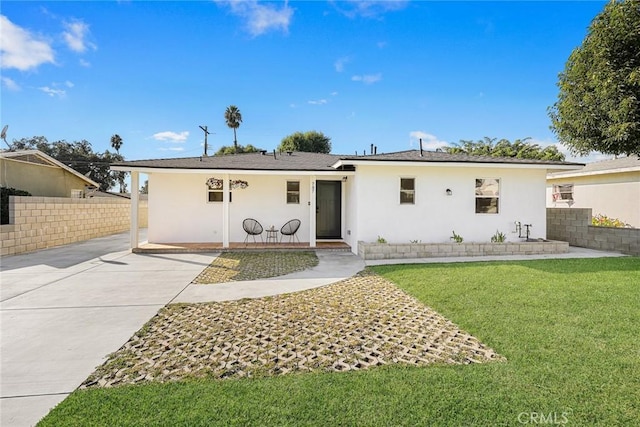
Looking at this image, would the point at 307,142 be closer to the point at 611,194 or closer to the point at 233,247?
the point at 233,247

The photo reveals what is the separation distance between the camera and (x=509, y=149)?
108ft

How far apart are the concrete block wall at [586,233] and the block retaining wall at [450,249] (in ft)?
5.87

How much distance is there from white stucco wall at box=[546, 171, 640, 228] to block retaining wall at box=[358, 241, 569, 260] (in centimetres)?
516

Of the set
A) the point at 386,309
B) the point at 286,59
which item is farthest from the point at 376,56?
the point at 386,309

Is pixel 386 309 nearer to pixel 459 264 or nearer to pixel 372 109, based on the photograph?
pixel 459 264

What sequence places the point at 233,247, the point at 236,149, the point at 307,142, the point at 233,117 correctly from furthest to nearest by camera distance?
the point at 236,149 < the point at 233,117 < the point at 307,142 < the point at 233,247

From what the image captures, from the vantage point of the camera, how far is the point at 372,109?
1912 centimetres

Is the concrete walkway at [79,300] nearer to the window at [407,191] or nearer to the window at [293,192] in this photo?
the window at [407,191]

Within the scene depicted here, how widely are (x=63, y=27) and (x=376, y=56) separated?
37.7 ft

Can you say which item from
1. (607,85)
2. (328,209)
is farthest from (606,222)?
(328,209)

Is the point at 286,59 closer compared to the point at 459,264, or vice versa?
the point at 459,264

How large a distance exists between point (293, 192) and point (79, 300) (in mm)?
7932

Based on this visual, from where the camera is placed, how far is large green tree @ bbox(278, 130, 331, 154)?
38031mm

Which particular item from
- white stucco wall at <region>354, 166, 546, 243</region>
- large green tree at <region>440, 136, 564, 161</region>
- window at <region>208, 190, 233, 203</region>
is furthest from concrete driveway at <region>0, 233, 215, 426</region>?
large green tree at <region>440, 136, 564, 161</region>
